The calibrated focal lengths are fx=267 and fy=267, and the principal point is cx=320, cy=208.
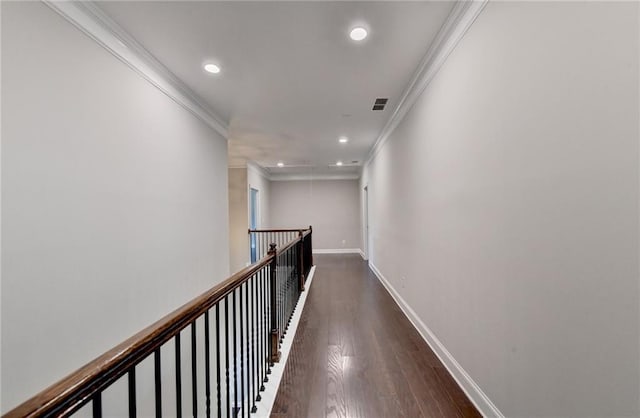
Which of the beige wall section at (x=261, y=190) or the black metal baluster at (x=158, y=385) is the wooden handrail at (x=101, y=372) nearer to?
the black metal baluster at (x=158, y=385)

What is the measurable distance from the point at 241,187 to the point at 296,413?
537cm

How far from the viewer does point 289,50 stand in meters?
2.15

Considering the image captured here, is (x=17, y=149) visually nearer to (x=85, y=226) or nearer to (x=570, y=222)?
(x=85, y=226)

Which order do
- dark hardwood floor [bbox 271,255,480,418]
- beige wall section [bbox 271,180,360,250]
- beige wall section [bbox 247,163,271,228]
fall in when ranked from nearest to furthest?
dark hardwood floor [bbox 271,255,480,418] → beige wall section [bbox 247,163,271,228] → beige wall section [bbox 271,180,360,250]

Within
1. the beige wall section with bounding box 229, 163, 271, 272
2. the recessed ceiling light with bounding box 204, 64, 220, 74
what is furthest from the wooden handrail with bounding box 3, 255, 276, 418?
the beige wall section with bounding box 229, 163, 271, 272

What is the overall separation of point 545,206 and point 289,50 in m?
2.03

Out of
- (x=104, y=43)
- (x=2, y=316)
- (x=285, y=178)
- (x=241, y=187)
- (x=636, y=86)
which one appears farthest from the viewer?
(x=285, y=178)

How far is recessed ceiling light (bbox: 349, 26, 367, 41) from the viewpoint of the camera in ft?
6.29

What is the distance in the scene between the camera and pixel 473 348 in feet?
5.70

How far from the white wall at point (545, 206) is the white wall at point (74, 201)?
246cm

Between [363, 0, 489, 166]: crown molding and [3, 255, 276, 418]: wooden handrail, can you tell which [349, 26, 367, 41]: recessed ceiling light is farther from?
[3, 255, 276, 418]: wooden handrail

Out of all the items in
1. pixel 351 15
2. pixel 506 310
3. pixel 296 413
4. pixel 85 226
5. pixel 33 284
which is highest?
pixel 351 15

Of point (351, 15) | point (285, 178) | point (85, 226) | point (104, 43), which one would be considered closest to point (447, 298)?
point (351, 15)

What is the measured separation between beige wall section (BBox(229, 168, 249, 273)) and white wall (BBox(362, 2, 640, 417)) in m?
5.08
